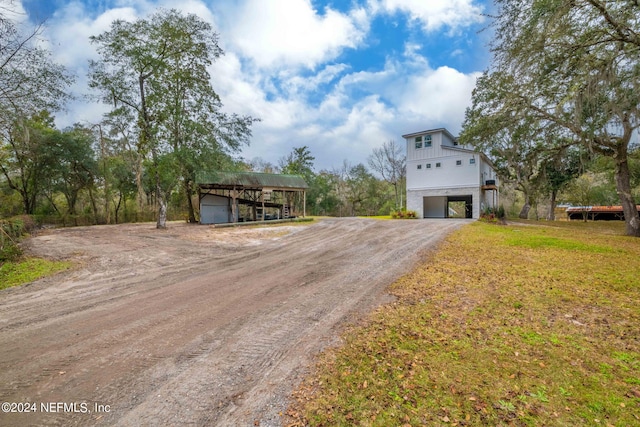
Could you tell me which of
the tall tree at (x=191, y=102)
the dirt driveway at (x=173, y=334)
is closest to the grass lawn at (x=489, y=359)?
the dirt driveway at (x=173, y=334)

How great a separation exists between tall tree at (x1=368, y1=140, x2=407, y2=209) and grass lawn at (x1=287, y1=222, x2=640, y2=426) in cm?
2609

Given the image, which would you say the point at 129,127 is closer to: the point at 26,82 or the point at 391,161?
the point at 26,82

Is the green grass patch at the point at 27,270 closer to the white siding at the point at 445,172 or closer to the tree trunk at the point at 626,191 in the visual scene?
the tree trunk at the point at 626,191

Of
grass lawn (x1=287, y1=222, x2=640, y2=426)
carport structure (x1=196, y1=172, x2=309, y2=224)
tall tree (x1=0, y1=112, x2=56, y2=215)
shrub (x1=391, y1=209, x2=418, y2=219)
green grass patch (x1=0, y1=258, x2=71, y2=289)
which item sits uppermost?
tall tree (x1=0, y1=112, x2=56, y2=215)

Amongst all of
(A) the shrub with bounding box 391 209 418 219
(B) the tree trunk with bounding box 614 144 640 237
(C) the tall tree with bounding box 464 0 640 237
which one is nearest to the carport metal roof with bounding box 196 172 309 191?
(A) the shrub with bounding box 391 209 418 219

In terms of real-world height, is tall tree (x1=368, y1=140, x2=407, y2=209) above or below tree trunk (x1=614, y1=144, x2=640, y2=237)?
above

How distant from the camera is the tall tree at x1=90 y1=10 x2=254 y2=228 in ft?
50.4

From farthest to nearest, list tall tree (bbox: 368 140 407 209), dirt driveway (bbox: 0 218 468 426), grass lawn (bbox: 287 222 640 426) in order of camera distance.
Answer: tall tree (bbox: 368 140 407 209), dirt driveway (bbox: 0 218 468 426), grass lawn (bbox: 287 222 640 426)

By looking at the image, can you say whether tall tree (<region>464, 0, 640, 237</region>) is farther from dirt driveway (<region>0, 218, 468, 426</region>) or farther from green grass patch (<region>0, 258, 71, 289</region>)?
green grass patch (<region>0, 258, 71, 289</region>)

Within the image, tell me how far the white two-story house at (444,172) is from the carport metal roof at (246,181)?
9.86 metres

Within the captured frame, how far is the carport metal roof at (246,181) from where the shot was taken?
18.9m

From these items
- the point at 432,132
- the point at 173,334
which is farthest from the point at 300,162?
the point at 173,334

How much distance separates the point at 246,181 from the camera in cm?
2014

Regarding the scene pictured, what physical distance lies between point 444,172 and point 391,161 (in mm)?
9700
